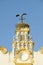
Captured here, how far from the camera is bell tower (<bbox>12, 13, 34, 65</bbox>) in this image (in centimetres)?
3863

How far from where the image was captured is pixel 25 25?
42.3m

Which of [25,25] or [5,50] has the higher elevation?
[25,25]

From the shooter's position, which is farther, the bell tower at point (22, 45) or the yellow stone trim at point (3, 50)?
the yellow stone trim at point (3, 50)

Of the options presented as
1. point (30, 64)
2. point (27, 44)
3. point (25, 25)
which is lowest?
point (30, 64)

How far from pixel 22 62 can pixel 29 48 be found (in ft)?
7.35

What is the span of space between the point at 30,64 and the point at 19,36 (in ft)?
15.2

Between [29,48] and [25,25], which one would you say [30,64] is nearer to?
[29,48]

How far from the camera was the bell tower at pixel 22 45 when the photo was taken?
38631mm

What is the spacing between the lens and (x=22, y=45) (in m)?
40.0

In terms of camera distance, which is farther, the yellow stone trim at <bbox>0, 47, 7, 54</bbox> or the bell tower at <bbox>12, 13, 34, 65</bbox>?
the yellow stone trim at <bbox>0, 47, 7, 54</bbox>

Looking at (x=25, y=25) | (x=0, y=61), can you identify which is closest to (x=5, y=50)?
(x=0, y=61)

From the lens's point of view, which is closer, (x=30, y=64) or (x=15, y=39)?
(x=30, y=64)

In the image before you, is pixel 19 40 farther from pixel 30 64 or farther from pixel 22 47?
pixel 30 64

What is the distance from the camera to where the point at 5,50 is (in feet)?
129
